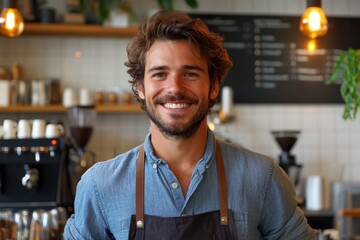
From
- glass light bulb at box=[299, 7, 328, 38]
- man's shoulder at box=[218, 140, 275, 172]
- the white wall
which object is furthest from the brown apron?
the white wall

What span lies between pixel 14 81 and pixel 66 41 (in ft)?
1.72

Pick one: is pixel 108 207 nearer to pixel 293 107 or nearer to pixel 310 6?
pixel 310 6

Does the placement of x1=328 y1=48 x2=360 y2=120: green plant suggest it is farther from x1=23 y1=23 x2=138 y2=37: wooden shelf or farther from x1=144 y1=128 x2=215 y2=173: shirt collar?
x1=23 y1=23 x2=138 y2=37: wooden shelf

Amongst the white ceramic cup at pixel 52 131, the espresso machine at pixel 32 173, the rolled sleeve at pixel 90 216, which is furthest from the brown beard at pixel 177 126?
the white ceramic cup at pixel 52 131

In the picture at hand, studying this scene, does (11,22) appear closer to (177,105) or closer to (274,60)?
(177,105)

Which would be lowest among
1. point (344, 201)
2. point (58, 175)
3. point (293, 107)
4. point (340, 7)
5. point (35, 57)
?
point (344, 201)

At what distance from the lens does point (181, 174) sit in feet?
5.80

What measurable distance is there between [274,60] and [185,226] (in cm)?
411

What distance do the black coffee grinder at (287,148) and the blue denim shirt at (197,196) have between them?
3297 mm

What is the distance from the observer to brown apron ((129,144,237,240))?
1.69 m

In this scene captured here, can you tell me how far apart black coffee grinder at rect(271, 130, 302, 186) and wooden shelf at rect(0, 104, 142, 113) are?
1043 millimetres

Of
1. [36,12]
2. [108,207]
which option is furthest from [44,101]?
[108,207]

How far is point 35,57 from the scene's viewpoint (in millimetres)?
5383

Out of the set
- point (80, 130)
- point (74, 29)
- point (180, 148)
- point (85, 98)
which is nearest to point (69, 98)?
point (85, 98)
